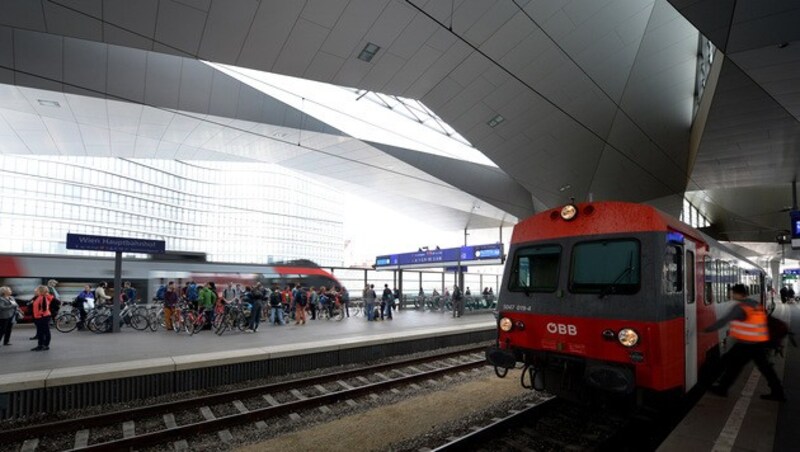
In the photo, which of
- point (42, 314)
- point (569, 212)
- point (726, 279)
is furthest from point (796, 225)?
point (42, 314)

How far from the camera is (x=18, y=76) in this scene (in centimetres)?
1242

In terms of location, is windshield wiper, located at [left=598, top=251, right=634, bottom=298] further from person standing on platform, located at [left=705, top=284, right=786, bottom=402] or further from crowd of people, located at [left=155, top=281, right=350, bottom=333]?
crowd of people, located at [left=155, top=281, right=350, bottom=333]

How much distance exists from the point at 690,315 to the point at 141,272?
22047mm

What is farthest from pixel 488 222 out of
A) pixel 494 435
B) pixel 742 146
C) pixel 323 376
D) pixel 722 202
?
pixel 494 435

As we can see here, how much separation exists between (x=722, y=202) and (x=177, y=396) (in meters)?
29.7

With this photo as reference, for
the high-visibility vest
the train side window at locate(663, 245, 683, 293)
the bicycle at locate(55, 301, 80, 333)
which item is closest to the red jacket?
the bicycle at locate(55, 301, 80, 333)

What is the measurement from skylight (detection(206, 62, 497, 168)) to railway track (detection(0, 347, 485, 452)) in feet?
38.1

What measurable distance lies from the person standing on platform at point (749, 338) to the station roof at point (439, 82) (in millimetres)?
5122

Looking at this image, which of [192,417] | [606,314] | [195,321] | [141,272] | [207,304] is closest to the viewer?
[606,314]

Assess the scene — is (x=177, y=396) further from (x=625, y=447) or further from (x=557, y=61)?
(x=557, y=61)

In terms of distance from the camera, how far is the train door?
17.0 feet

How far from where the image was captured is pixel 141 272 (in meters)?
20.9

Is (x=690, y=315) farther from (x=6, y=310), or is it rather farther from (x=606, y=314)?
(x=6, y=310)

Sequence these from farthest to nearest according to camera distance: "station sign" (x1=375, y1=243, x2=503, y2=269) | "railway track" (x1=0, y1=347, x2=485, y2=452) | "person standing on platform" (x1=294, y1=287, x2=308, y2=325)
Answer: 1. "station sign" (x1=375, y1=243, x2=503, y2=269)
2. "person standing on platform" (x1=294, y1=287, x2=308, y2=325)
3. "railway track" (x1=0, y1=347, x2=485, y2=452)
